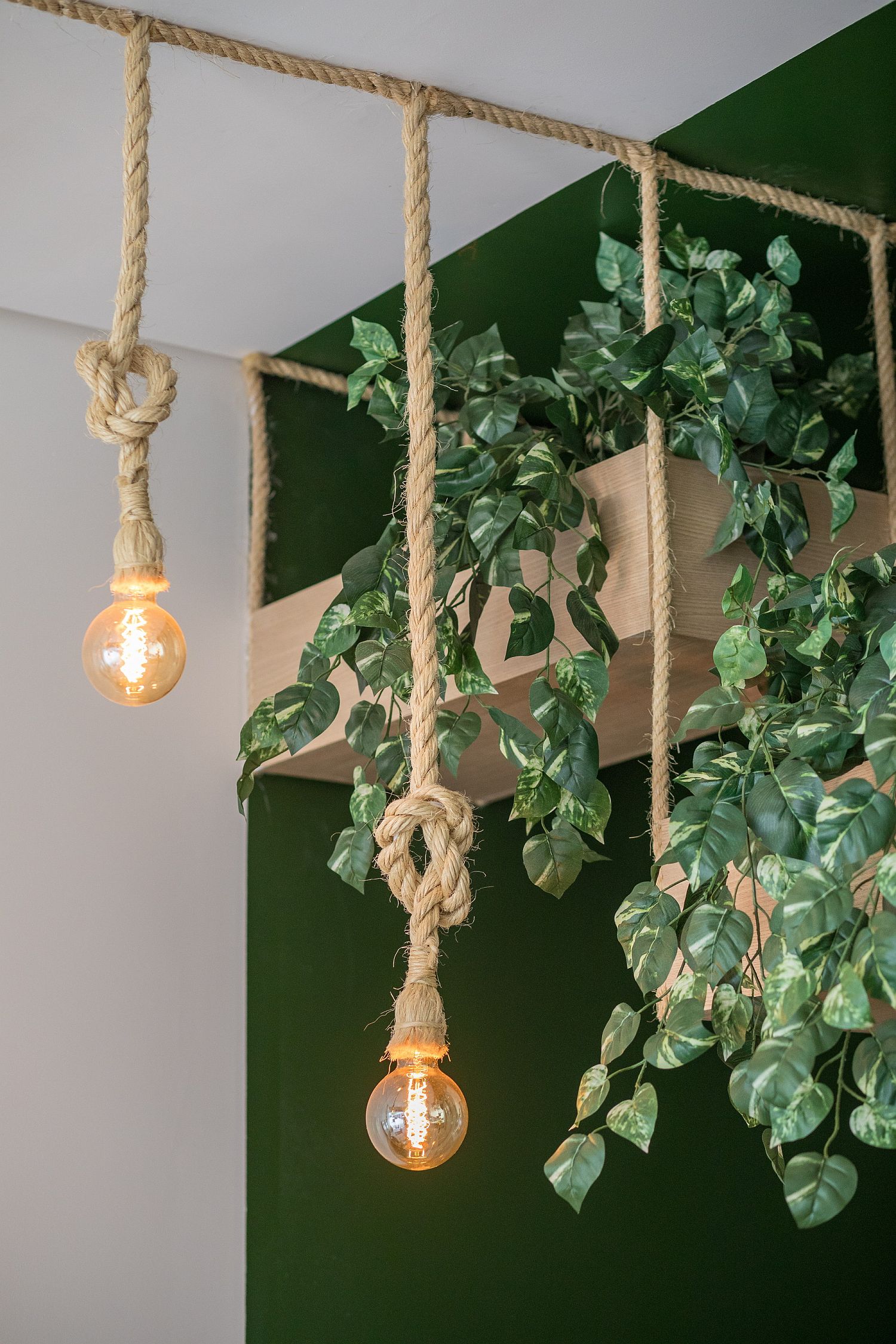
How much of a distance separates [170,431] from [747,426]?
849 mm

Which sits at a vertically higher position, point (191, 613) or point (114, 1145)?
point (191, 613)

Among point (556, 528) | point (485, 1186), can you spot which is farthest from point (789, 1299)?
point (556, 528)

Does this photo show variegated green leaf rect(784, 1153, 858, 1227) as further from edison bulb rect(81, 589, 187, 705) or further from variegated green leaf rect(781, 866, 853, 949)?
edison bulb rect(81, 589, 187, 705)

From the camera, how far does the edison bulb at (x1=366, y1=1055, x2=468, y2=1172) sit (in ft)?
3.44

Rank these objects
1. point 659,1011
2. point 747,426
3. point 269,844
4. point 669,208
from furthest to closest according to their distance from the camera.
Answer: point 269,844
point 669,208
point 747,426
point 659,1011

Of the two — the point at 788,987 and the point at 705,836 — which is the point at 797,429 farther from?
the point at 788,987

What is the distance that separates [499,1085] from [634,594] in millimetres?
852

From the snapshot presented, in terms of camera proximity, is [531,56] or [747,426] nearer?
[531,56]

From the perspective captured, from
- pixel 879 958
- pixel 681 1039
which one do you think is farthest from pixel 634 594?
pixel 879 958

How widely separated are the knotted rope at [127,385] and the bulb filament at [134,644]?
2cm

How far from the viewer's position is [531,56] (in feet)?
4.52

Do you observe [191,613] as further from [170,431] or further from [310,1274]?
[310,1274]

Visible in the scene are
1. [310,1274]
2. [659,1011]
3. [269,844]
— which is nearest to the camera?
[659,1011]

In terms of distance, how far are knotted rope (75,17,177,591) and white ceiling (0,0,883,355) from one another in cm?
21
